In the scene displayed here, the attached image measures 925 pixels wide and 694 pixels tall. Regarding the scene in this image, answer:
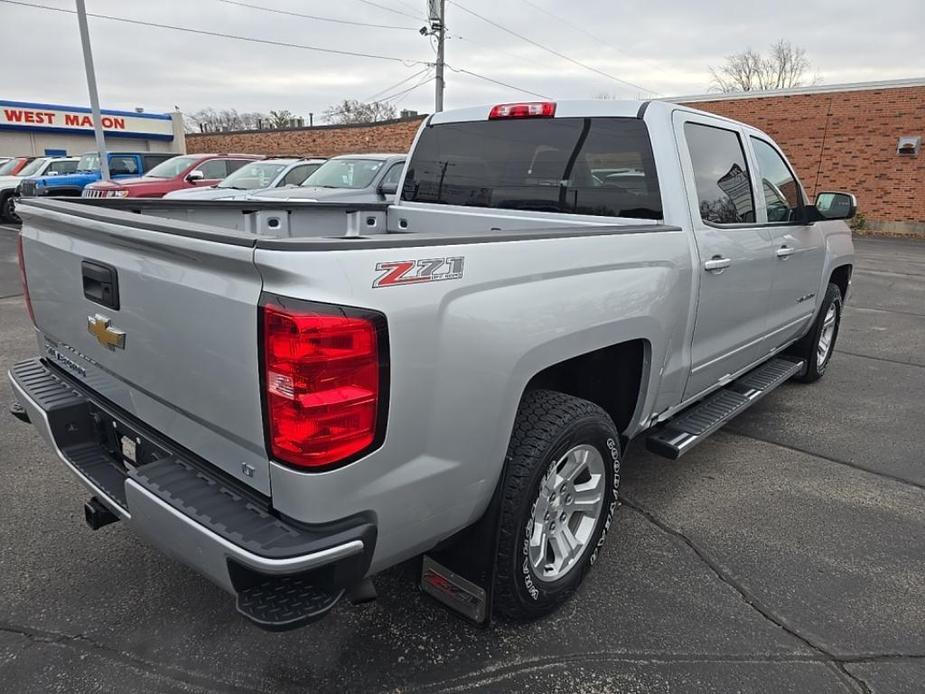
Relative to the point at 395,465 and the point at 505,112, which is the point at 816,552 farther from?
the point at 505,112

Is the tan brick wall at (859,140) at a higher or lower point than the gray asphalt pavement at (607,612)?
higher

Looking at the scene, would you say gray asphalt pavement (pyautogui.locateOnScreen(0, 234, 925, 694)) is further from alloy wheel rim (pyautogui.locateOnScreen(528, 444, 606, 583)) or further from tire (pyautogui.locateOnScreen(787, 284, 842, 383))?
tire (pyautogui.locateOnScreen(787, 284, 842, 383))

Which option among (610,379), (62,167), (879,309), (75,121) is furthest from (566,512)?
(75,121)

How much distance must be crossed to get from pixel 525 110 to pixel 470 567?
95.5 inches

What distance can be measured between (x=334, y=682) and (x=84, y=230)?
181 cm

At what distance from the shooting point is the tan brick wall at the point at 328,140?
28.4 m

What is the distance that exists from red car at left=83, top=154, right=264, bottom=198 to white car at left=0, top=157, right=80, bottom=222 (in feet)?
14.2

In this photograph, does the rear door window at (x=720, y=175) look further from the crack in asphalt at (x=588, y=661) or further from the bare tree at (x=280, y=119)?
the bare tree at (x=280, y=119)

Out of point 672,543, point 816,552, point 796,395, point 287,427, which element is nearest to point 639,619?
point 672,543

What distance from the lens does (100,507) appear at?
2.51m

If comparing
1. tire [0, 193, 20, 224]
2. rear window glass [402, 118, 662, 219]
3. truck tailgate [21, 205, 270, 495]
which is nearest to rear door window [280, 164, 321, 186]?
rear window glass [402, 118, 662, 219]

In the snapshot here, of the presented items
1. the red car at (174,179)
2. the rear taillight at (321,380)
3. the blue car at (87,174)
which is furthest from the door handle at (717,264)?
the blue car at (87,174)

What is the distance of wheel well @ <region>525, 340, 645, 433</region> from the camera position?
288 centimetres

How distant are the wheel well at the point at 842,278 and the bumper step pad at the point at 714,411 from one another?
1210 mm
